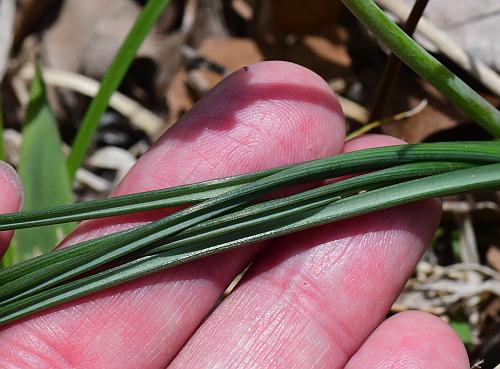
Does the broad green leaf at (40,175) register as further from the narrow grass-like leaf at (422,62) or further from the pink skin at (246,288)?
the narrow grass-like leaf at (422,62)

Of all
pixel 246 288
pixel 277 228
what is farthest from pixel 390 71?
pixel 246 288

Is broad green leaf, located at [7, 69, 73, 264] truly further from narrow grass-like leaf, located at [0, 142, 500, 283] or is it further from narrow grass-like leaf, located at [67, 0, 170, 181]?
narrow grass-like leaf, located at [0, 142, 500, 283]

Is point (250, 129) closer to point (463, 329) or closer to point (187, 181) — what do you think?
point (187, 181)

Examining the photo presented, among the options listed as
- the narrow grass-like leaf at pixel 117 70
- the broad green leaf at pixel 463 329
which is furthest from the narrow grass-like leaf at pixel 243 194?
the broad green leaf at pixel 463 329

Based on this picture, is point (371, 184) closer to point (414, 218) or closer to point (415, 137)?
point (414, 218)

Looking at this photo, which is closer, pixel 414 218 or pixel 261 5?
pixel 414 218

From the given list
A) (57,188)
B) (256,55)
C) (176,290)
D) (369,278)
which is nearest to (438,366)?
(369,278)

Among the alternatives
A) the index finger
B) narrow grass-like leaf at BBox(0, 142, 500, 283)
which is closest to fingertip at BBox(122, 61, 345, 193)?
the index finger
